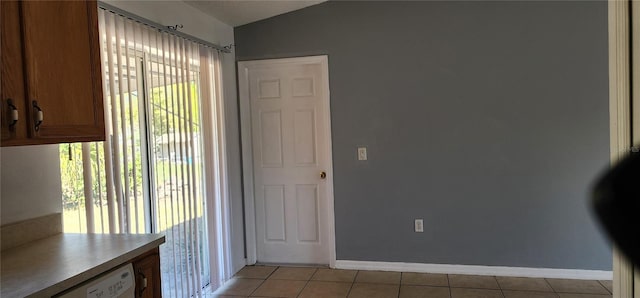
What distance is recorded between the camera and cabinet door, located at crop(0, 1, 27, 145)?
4.75 ft

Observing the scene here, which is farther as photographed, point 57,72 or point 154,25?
point 154,25

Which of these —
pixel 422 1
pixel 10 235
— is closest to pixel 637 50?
pixel 422 1

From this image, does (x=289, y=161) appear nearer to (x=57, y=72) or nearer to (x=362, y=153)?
(x=362, y=153)

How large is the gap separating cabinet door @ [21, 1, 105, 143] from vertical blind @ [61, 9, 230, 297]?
43 centimetres

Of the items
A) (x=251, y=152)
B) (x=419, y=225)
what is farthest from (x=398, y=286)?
(x=251, y=152)

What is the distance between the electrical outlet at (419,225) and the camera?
379cm

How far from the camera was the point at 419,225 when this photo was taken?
380 centimetres

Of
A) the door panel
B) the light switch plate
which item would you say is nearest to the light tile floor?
the door panel

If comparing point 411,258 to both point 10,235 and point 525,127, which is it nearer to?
point 525,127

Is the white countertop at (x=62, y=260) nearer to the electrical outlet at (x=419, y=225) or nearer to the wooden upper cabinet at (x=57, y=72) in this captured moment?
the wooden upper cabinet at (x=57, y=72)

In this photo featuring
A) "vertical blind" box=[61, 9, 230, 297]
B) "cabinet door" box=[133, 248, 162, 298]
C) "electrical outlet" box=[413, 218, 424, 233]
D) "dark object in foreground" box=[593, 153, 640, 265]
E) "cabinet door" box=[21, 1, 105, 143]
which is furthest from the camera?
"electrical outlet" box=[413, 218, 424, 233]

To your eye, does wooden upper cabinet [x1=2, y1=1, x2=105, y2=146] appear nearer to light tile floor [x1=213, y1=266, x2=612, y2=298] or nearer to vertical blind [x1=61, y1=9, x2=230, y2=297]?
vertical blind [x1=61, y1=9, x2=230, y2=297]

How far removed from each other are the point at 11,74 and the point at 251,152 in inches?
108

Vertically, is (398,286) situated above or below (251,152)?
below
